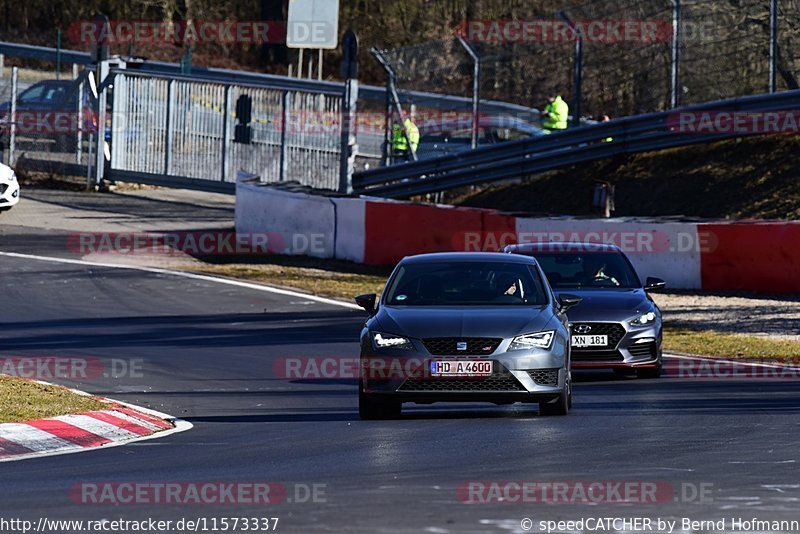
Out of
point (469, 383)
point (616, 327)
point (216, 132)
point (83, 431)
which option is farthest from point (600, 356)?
point (216, 132)

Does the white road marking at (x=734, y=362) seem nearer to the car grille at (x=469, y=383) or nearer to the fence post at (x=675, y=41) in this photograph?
the car grille at (x=469, y=383)

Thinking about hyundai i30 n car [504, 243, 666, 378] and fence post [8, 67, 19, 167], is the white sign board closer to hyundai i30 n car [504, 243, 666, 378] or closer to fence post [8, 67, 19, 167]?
fence post [8, 67, 19, 167]

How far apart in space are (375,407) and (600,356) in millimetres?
3840

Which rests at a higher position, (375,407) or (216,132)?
(216,132)

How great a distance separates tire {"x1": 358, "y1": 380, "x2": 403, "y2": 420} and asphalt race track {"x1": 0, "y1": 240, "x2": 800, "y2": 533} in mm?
159

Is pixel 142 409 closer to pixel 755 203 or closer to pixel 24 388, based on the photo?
pixel 24 388

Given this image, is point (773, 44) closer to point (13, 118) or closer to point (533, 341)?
point (533, 341)

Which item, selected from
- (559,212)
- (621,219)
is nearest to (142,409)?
(621,219)

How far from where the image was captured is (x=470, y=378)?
12.0 meters

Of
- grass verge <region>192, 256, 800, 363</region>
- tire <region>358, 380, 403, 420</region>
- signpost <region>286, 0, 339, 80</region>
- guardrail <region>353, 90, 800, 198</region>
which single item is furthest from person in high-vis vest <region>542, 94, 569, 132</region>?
tire <region>358, 380, 403, 420</region>

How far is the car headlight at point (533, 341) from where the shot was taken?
39.5 ft

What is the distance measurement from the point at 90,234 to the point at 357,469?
2001 cm

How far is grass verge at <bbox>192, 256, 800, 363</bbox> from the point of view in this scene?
61.3ft

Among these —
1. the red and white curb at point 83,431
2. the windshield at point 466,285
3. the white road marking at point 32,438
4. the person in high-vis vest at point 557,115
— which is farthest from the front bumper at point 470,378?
the person in high-vis vest at point 557,115
